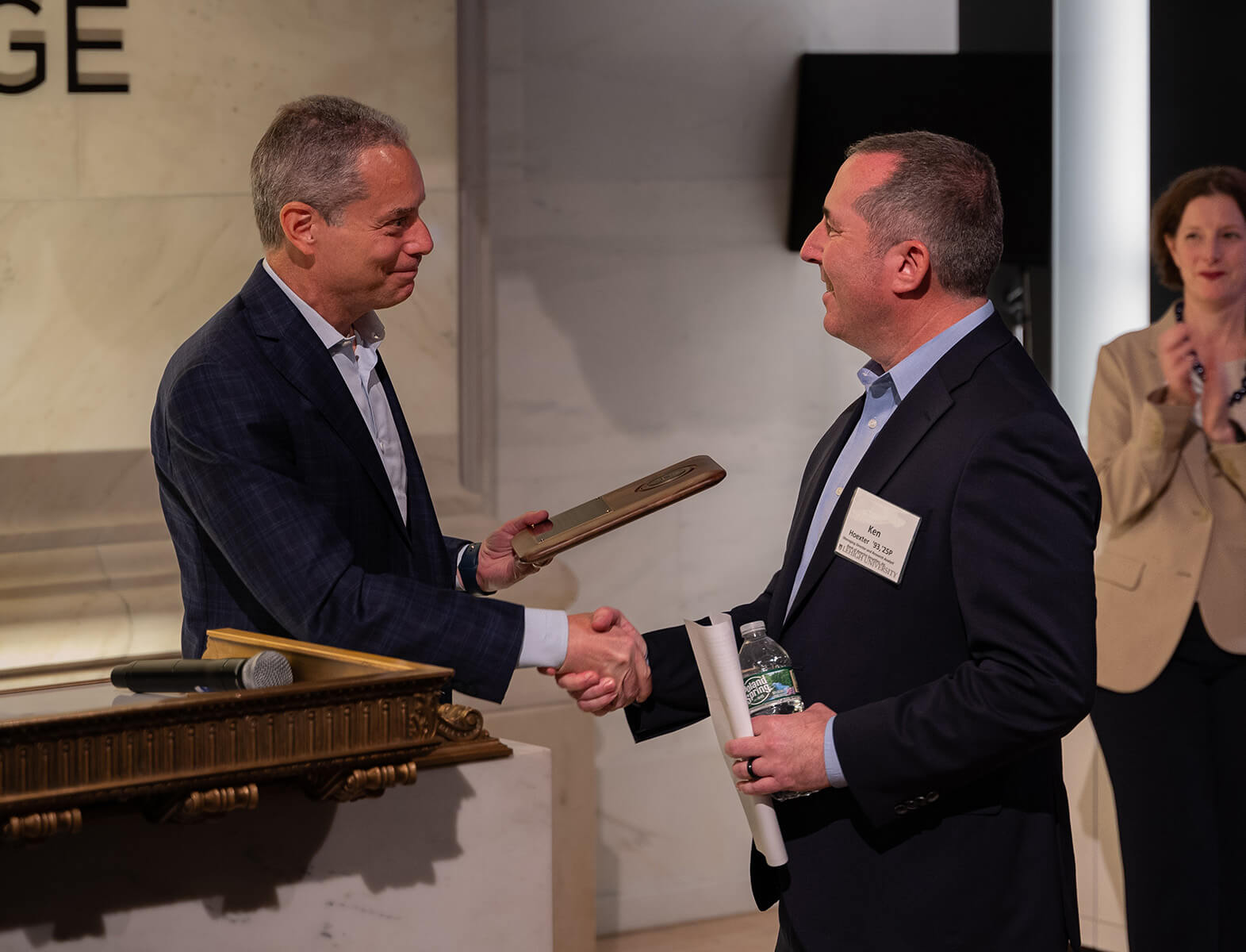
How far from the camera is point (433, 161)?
370cm

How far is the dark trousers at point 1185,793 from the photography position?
3.07m

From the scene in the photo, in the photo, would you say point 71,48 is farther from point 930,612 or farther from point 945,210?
point 930,612

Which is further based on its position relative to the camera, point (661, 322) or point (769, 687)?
point (661, 322)

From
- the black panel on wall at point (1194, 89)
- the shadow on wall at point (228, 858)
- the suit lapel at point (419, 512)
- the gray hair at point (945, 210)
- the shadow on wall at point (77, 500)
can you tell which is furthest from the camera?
the black panel on wall at point (1194, 89)

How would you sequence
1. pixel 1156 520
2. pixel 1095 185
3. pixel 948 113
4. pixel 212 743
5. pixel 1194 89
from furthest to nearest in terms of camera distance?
1. pixel 1095 185
2. pixel 948 113
3. pixel 1194 89
4. pixel 1156 520
5. pixel 212 743

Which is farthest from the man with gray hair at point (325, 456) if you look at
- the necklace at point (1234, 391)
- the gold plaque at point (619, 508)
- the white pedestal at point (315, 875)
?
the necklace at point (1234, 391)

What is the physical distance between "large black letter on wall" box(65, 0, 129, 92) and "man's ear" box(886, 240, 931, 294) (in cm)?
236

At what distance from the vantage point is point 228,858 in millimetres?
1518

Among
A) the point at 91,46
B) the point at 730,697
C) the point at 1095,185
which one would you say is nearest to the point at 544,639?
the point at 730,697

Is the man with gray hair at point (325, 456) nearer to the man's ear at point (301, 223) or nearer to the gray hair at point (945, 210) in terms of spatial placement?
the man's ear at point (301, 223)

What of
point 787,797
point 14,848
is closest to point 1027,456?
point 787,797

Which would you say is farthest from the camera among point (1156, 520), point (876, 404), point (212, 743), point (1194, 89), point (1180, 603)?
point (1194, 89)

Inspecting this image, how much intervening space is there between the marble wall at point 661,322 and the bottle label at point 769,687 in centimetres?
244

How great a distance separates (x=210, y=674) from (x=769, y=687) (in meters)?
0.71
